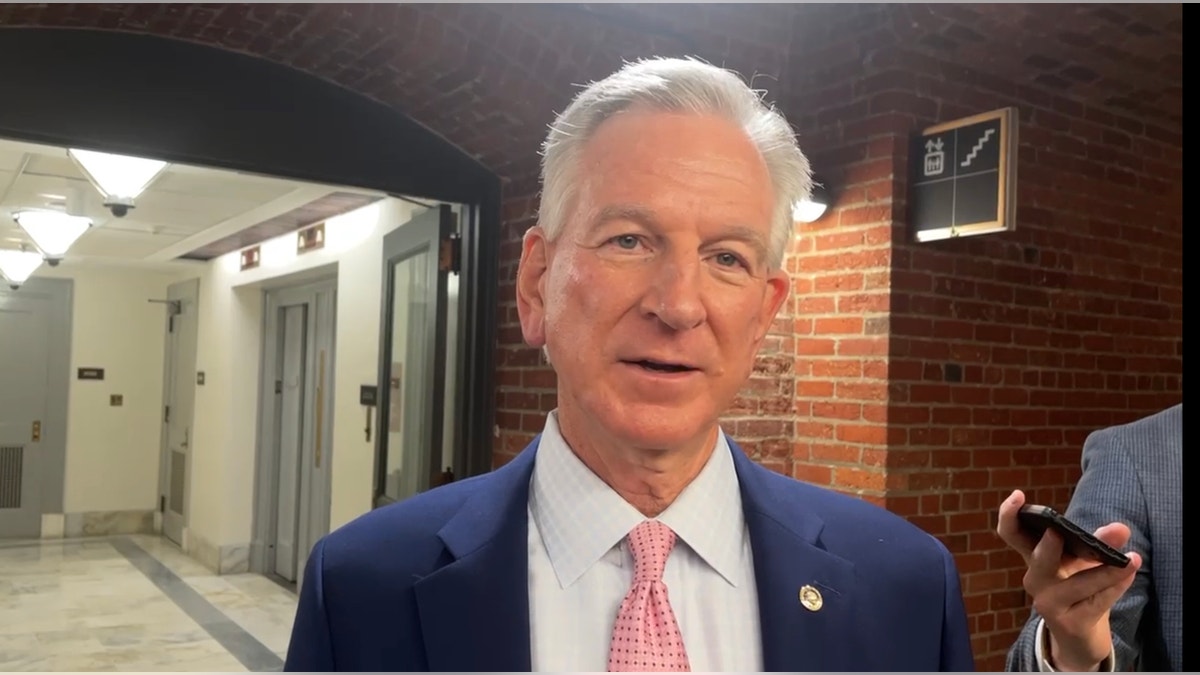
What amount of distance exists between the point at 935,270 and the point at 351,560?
203 centimetres

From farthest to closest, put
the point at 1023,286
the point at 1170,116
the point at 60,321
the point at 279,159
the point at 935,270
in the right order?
the point at 60,321, the point at 1170,116, the point at 1023,286, the point at 935,270, the point at 279,159

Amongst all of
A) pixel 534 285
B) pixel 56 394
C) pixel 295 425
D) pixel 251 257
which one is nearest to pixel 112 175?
pixel 534 285

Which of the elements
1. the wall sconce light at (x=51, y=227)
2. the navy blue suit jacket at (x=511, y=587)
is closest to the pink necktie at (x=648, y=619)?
the navy blue suit jacket at (x=511, y=587)

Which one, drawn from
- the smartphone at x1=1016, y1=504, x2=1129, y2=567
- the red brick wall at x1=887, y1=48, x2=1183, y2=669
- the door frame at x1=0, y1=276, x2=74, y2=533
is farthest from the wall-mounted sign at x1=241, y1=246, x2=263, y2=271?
the smartphone at x1=1016, y1=504, x2=1129, y2=567

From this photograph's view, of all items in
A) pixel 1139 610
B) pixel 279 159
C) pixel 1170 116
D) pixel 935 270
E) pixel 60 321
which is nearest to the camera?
pixel 1139 610

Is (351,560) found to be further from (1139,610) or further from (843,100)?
(843,100)

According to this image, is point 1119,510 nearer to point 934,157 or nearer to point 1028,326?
point 934,157

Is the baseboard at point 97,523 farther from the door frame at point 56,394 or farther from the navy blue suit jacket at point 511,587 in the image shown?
the navy blue suit jacket at point 511,587

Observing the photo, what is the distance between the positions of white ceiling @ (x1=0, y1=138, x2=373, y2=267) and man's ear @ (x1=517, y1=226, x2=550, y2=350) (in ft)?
8.62

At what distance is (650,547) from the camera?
3.55ft

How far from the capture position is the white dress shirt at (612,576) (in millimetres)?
1071

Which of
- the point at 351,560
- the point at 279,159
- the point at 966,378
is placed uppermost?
the point at 279,159

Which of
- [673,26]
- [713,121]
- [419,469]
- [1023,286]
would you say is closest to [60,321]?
[419,469]

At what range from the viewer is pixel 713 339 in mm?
1013
